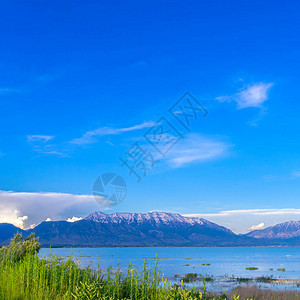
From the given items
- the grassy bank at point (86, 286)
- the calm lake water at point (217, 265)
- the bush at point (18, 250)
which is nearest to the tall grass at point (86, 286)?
the grassy bank at point (86, 286)

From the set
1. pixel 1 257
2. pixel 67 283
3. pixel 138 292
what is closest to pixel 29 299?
pixel 67 283

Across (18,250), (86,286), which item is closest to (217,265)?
(18,250)

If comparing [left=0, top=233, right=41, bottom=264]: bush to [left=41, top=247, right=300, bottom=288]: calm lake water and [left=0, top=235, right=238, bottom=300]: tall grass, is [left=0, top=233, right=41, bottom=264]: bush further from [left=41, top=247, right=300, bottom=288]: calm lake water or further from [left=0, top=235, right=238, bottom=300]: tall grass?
[left=0, top=235, right=238, bottom=300]: tall grass

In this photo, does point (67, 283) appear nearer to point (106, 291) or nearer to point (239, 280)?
point (106, 291)

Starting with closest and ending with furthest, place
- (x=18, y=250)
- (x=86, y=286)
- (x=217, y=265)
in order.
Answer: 1. (x=86, y=286)
2. (x=18, y=250)
3. (x=217, y=265)

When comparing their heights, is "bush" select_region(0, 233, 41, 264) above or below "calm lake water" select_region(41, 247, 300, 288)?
above

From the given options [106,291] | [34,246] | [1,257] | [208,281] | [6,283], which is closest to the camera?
[106,291]

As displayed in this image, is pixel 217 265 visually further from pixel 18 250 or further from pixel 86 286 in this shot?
pixel 86 286

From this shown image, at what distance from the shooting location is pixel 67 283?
11.5m

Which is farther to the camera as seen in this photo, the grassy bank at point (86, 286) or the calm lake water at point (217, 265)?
the calm lake water at point (217, 265)

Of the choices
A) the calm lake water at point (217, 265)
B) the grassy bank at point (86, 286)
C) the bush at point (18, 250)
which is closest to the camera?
the grassy bank at point (86, 286)

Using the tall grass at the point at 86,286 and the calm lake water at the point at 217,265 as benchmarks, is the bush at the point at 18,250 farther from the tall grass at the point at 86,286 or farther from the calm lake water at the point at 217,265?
the tall grass at the point at 86,286

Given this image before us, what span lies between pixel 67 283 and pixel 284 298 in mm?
13832

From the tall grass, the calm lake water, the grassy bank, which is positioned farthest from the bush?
the tall grass
